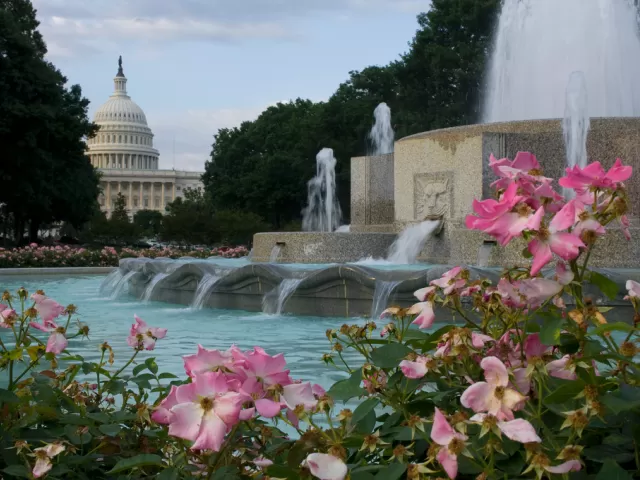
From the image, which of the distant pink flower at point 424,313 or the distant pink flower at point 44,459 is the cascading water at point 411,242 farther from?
the distant pink flower at point 44,459

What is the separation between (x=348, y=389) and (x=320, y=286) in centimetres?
715

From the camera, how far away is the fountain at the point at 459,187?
917 cm

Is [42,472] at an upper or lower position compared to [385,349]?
lower

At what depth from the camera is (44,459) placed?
1.94 m

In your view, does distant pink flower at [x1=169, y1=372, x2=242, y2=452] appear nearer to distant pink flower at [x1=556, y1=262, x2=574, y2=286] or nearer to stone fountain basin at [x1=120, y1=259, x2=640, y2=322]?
distant pink flower at [x1=556, y1=262, x2=574, y2=286]

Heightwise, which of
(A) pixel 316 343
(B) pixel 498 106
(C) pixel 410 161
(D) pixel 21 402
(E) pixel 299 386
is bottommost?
(A) pixel 316 343

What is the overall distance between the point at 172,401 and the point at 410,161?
11.6 m

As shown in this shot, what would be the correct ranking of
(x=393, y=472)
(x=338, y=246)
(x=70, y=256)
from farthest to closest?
(x=70, y=256), (x=338, y=246), (x=393, y=472)

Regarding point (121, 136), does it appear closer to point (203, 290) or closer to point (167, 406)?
point (203, 290)

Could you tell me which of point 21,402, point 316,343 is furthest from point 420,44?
point 21,402

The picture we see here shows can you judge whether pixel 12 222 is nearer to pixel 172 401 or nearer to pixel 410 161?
pixel 410 161

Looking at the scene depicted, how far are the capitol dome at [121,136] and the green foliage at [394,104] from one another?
80.6m

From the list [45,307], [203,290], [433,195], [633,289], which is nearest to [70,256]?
[433,195]

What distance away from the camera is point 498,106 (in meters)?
17.6
